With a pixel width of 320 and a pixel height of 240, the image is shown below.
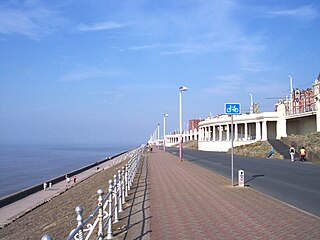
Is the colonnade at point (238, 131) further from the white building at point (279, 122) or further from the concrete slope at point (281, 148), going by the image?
the concrete slope at point (281, 148)

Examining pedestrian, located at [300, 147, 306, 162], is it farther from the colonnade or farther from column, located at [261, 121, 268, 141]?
column, located at [261, 121, 268, 141]

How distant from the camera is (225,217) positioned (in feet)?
28.5

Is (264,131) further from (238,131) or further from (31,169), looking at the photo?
(31,169)

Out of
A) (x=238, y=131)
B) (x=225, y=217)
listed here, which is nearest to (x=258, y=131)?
(x=238, y=131)

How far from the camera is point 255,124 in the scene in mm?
58312

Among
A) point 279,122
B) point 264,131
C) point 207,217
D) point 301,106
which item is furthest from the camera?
point 264,131

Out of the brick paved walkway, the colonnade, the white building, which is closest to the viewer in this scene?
the brick paved walkway

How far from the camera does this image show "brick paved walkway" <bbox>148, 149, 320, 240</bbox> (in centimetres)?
712

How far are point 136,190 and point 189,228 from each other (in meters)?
6.55

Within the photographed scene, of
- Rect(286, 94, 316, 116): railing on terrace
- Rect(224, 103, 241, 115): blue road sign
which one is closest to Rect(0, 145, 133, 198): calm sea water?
Rect(224, 103, 241, 115): blue road sign

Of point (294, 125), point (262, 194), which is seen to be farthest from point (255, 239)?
point (294, 125)

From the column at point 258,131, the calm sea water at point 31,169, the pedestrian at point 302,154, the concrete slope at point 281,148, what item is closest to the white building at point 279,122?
the column at point 258,131

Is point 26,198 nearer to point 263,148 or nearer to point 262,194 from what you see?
point 262,194

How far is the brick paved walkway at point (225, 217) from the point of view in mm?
7125
